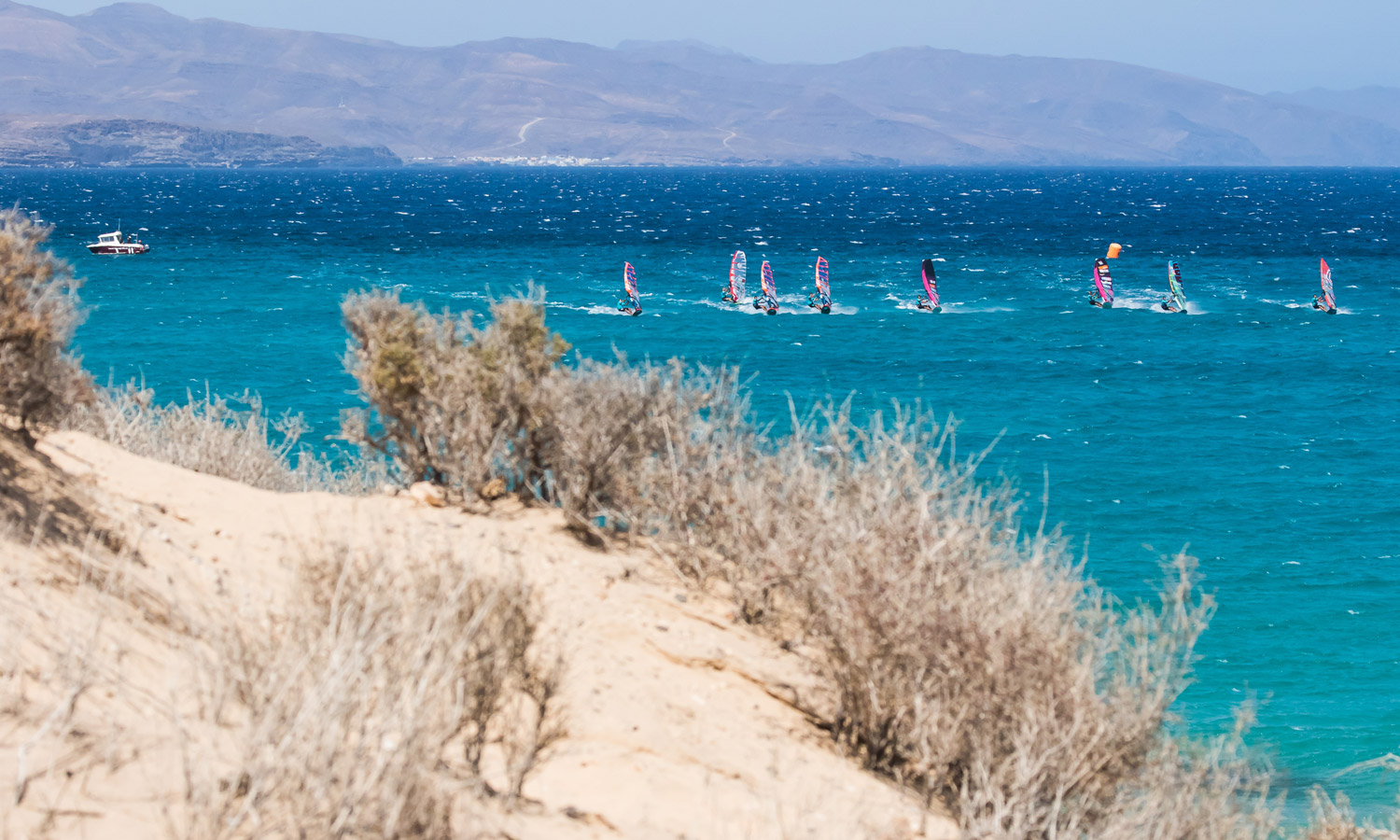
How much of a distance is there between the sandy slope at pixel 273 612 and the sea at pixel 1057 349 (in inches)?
124

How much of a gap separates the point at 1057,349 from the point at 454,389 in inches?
1406

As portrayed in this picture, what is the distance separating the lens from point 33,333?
8984mm

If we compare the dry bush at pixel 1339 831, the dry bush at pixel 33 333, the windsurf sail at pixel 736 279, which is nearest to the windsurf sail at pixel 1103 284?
the windsurf sail at pixel 736 279

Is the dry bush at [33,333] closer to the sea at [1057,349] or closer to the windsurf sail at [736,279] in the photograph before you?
the sea at [1057,349]

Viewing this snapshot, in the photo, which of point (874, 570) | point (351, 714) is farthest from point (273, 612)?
point (874, 570)

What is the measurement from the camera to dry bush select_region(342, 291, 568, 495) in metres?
10.9

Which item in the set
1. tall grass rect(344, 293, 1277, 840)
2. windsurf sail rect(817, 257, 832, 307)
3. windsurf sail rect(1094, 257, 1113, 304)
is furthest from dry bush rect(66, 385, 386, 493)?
windsurf sail rect(1094, 257, 1113, 304)

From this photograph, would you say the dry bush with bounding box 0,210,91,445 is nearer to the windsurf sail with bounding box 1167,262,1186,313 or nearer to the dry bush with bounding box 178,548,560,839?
the dry bush with bounding box 178,548,560,839

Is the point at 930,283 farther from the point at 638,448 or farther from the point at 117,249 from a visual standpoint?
the point at 638,448

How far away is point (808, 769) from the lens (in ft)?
24.6

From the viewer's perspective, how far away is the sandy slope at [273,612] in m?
4.89

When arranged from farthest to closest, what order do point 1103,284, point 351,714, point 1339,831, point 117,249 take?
1. point 117,249
2. point 1103,284
3. point 1339,831
4. point 351,714

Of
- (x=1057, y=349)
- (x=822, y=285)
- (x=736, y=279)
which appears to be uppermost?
(x=736, y=279)

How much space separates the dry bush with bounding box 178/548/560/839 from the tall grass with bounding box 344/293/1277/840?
9.30 ft
